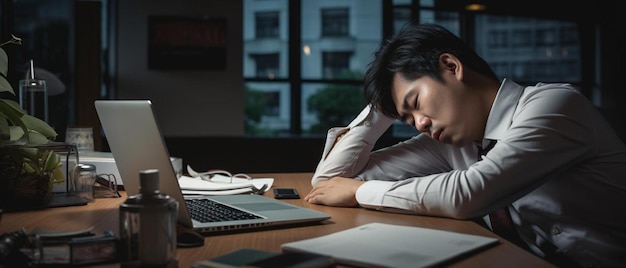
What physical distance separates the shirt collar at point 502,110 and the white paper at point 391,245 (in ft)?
1.54

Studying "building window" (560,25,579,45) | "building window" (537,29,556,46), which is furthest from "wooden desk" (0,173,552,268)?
"building window" (560,25,579,45)

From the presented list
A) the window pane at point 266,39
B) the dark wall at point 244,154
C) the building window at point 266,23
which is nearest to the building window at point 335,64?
the window pane at point 266,39

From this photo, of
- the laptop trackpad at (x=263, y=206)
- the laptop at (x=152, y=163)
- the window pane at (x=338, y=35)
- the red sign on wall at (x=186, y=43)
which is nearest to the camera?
the laptop at (x=152, y=163)

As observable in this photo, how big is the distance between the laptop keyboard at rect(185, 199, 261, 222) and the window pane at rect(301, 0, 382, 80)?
4.64m

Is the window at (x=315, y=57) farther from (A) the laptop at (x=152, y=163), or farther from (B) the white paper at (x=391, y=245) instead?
(B) the white paper at (x=391, y=245)

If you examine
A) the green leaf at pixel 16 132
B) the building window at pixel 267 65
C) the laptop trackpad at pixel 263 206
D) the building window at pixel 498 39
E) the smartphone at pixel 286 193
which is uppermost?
the building window at pixel 498 39

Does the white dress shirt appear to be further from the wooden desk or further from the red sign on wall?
the red sign on wall

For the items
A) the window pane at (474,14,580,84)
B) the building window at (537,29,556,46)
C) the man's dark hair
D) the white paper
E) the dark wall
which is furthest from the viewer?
the building window at (537,29,556,46)

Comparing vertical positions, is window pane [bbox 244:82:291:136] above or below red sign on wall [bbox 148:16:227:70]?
below

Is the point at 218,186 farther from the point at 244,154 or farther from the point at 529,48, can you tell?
the point at 529,48

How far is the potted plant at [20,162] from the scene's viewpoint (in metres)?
1.35

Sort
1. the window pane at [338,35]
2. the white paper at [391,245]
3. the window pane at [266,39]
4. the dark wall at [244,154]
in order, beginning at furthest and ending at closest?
the window pane at [338,35], the window pane at [266,39], the dark wall at [244,154], the white paper at [391,245]

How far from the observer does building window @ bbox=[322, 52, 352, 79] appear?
5.95m

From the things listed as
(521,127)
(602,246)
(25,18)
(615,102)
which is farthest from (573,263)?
(615,102)
